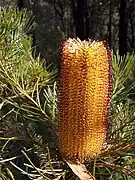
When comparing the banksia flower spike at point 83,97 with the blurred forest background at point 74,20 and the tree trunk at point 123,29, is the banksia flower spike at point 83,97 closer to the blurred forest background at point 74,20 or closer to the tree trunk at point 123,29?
the tree trunk at point 123,29

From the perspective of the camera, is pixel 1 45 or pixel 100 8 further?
pixel 100 8

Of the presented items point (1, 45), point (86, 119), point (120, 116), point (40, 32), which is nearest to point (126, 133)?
point (120, 116)

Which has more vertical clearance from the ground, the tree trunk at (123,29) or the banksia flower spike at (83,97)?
the banksia flower spike at (83,97)

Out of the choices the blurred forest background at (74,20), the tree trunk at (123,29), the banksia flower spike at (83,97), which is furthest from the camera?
the blurred forest background at (74,20)

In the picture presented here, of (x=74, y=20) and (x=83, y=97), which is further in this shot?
(x=74, y=20)

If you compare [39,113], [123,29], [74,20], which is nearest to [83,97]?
[39,113]

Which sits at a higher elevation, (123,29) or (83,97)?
(83,97)

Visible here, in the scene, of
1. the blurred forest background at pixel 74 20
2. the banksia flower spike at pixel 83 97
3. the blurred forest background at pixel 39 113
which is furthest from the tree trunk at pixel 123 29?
the banksia flower spike at pixel 83 97

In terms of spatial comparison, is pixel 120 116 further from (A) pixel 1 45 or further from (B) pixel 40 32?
(B) pixel 40 32

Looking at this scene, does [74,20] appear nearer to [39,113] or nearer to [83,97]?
[39,113]
